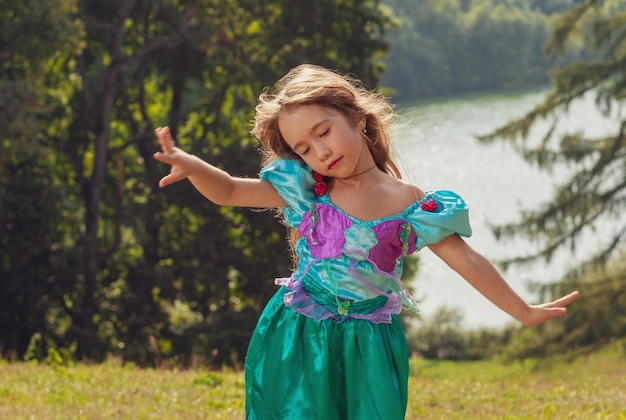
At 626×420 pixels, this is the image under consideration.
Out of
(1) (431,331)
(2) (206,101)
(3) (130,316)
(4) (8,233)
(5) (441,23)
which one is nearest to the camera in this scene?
(4) (8,233)

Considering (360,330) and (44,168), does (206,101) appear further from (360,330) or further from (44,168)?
(360,330)

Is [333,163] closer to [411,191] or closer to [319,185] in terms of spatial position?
[319,185]

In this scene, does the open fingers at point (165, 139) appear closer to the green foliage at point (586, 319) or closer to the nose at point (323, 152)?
the nose at point (323, 152)

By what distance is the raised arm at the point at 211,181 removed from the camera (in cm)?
303

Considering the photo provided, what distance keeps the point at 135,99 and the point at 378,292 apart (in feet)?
56.6

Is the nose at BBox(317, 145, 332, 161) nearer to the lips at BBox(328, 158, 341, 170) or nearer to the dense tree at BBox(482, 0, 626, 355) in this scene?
the lips at BBox(328, 158, 341, 170)

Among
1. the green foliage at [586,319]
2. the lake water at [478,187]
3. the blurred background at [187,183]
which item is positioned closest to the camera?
the blurred background at [187,183]

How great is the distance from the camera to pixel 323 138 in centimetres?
320

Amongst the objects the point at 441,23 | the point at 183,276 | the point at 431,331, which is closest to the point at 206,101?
the point at 183,276

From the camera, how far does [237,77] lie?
18047 millimetres

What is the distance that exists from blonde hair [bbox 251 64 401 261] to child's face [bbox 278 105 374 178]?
3 cm

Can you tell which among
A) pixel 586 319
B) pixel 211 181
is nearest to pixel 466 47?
pixel 586 319

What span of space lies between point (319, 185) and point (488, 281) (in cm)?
63

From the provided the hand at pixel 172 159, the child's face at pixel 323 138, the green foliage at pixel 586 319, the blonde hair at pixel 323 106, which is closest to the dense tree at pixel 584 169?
the green foliage at pixel 586 319
